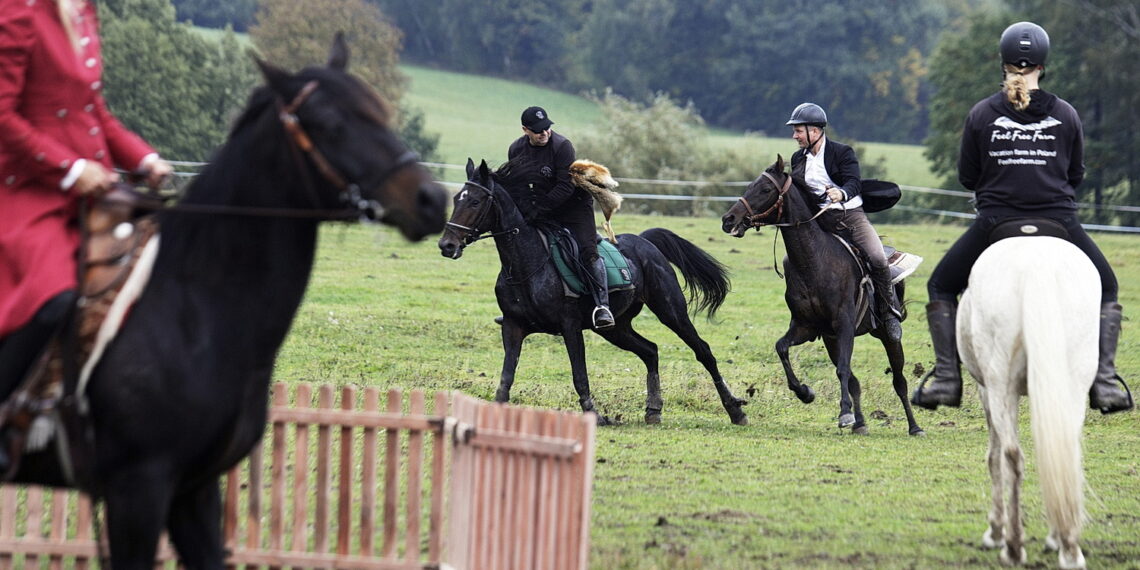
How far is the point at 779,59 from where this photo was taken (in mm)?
86812

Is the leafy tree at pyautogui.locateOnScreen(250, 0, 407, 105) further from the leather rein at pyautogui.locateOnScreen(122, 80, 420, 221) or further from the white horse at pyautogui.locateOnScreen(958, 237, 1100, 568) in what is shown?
the leather rein at pyautogui.locateOnScreen(122, 80, 420, 221)

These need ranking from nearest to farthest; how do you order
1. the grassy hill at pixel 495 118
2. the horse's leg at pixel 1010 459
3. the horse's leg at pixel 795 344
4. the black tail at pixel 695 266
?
the horse's leg at pixel 1010 459
the horse's leg at pixel 795 344
the black tail at pixel 695 266
the grassy hill at pixel 495 118

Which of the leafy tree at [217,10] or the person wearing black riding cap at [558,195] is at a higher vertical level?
the leafy tree at [217,10]

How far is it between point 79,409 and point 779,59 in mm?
84409

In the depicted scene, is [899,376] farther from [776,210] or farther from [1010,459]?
[1010,459]

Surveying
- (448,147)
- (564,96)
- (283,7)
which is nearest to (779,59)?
(564,96)

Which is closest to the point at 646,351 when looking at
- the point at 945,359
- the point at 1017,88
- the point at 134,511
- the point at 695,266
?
the point at 695,266

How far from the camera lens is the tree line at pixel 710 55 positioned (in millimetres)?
53688

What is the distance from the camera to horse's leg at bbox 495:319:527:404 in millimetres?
13461

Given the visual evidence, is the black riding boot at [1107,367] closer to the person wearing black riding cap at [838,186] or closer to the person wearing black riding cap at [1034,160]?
the person wearing black riding cap at [1034,160]

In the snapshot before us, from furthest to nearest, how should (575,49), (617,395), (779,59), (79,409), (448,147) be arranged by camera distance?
(575,49) < (779,59) < (448,147) < (617,395) < (79,409)

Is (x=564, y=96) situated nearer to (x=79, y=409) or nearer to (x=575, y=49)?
(x=575, y=49)

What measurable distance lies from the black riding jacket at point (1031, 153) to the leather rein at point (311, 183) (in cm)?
435

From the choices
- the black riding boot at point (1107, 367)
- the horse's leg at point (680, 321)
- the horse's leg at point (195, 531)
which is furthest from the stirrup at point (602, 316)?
the horse's leg at point (195, 531)
